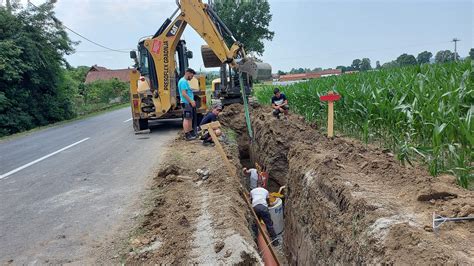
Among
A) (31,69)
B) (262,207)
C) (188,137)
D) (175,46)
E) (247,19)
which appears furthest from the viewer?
(247,19)

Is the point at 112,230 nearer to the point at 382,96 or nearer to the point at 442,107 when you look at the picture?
the point at 442,107

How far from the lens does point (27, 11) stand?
61.8 feet

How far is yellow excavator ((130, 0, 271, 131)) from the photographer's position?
33.1 feet

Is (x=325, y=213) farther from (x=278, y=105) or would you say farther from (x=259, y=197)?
(x=278, y=105)

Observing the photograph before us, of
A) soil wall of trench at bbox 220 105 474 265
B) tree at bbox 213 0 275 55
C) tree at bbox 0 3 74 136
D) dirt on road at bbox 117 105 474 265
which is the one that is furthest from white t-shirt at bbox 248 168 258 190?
tree at bbox 213 0 275 55

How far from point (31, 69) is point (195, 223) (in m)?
17.0

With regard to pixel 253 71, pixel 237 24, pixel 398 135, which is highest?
pixel 237 24

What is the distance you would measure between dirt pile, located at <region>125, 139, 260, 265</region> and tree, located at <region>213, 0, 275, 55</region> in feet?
146

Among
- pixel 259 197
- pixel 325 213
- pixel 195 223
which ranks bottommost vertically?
pixel 259 197

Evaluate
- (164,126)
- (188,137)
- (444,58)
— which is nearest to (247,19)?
(444,58)

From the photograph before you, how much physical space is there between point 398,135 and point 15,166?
25.3 feet

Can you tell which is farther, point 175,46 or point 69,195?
point 175,46

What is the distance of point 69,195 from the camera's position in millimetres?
6125

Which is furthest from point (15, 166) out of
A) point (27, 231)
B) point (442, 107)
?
point (442, 107)
